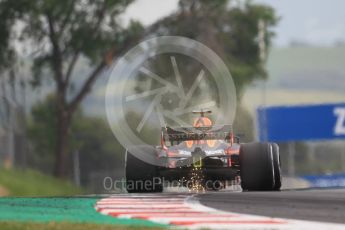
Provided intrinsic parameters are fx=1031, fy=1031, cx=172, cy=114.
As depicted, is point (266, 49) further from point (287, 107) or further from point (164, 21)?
point (164, 21)

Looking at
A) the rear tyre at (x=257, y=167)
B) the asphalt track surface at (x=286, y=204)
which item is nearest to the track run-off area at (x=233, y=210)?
the asphalt track surface at (x=286, y=204)

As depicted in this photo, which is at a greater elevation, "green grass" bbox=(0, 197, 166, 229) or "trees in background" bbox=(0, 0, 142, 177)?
"trees in background" bbox=(0, 0, 142, 177)

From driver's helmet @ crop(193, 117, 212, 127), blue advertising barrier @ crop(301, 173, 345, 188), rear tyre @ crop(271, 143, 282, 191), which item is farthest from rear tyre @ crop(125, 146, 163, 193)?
blue advertising barrier @ crop(301, 173, 345, 188)

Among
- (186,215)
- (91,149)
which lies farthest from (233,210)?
(91,149)

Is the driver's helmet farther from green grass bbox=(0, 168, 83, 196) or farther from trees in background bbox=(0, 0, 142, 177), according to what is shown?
trees in background bbox=(0, 0, 142, 177)

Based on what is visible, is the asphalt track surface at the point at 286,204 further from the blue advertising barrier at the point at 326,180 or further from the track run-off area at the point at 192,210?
the blue advertising barrier at the point at 326,180

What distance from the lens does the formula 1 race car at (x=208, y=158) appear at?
18672mm

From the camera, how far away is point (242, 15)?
46625 millimetres

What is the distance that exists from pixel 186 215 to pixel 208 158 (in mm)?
5674

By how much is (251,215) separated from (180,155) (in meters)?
5.72

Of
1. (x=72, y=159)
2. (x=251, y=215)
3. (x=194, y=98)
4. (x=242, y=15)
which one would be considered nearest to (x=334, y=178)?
(x=242, y=15)

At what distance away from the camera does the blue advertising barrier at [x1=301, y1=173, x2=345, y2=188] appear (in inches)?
1769

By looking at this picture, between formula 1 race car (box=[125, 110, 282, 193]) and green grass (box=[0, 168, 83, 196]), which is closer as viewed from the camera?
formula 1 race car (box=[125, 110, 282, 193])

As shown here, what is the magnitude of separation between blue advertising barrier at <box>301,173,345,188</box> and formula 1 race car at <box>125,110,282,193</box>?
85.1 feet
